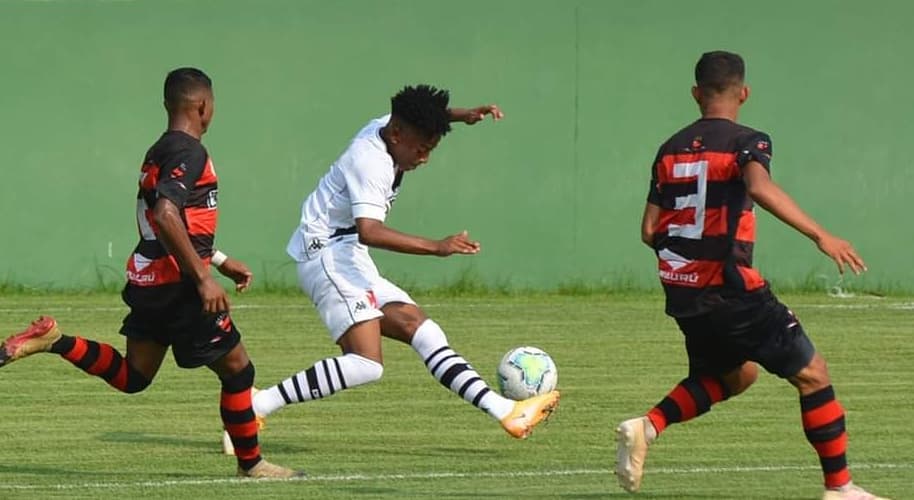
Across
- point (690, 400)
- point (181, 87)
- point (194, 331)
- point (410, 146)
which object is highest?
point (181, 87)

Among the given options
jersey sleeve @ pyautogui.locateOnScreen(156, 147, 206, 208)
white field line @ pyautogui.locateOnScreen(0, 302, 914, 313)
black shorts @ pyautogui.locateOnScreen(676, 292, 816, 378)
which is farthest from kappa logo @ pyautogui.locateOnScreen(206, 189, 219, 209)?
white field line @ pyautogui.locateOnScreen(0, 302, 914, 313)

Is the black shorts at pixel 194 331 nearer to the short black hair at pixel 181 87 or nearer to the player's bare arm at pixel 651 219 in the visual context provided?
the short black hair at pixel 181 87

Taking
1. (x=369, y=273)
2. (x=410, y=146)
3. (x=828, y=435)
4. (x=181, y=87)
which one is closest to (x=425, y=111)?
(x=410, y=146)

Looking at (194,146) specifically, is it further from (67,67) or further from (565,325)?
(67,67)

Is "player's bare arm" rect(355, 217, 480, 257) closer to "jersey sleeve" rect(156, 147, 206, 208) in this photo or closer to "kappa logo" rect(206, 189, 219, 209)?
"kappa logo" rect(206, 189, 219, 209)

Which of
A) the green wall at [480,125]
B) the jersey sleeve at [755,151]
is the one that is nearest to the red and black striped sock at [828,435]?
the jersey sleeve at [755,151]

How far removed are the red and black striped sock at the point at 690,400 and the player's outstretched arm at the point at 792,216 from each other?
0.94 meters

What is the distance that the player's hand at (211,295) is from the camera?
315 inches

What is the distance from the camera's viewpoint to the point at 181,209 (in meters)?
8.20

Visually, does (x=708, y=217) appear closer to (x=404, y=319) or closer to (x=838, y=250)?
(x=838, y=250)

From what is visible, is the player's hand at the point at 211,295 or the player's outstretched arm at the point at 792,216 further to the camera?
the player's hand at the point at 211,295

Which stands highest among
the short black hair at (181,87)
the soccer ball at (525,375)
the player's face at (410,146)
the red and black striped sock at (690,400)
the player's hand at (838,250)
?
the short black hair at (181,87)

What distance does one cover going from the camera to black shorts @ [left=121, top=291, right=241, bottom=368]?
330 inches

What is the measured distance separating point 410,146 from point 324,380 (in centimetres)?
119
